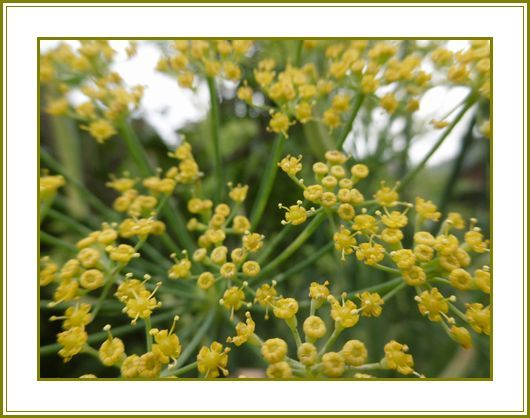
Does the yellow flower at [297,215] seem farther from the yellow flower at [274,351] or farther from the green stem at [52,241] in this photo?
the green stem at [52,241]

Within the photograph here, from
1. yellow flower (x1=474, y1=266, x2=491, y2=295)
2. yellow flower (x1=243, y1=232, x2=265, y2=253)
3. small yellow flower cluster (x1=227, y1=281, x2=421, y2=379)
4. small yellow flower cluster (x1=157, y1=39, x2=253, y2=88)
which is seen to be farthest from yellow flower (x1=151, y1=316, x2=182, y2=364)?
small yellow flower cluster (x1=157, y1=39, x2=253, y2=88)

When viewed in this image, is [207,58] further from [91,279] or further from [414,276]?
[414,276]

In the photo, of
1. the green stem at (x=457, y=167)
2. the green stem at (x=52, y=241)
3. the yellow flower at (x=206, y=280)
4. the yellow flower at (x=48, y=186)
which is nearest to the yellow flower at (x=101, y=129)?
the yellow flower at (x=48, y=186)

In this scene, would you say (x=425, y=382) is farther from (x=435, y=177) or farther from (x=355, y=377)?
(x=435, y=177)

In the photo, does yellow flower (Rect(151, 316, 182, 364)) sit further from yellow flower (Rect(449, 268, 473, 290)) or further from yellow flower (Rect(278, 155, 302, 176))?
yellow flower (Rect(449, 268, 473, 290))

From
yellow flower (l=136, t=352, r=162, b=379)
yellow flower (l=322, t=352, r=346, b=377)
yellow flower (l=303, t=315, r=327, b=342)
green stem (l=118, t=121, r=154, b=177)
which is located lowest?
yellow flower (l=136, t=352, r=162, b=379)

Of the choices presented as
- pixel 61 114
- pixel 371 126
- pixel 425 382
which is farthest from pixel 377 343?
pixel 61 114

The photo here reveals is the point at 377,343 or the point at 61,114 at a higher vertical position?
the point at 61,114
